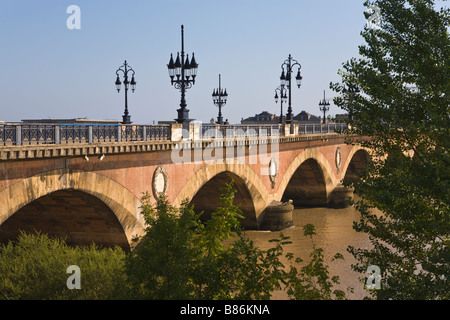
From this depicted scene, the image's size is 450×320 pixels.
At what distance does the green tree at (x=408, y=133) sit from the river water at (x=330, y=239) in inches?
214

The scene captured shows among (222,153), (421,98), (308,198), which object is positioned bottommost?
(308,198)

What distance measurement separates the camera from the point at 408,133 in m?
11.8

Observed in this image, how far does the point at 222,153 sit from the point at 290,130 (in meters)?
8.28

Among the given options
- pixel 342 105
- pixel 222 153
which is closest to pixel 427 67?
pixel 342 105

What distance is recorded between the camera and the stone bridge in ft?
42.0

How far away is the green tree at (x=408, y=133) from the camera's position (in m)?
10.1

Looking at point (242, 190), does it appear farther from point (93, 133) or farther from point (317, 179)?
point (93, 133)

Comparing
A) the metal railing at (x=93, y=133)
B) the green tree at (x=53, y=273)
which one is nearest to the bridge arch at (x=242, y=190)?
the metal railing at (x=93, y=133)

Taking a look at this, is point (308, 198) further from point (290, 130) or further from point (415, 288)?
point (415, 288)

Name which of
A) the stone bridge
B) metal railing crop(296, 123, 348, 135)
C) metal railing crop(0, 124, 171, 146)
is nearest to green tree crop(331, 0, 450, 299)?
the stone bridge

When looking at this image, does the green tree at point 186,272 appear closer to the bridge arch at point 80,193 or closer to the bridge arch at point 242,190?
the bridge arch at point 80,193

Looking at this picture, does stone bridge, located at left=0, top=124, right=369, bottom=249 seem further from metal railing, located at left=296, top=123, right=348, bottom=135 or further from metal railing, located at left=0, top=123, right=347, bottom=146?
metal railing, located at left=296, top=123, right=348, bottom=135

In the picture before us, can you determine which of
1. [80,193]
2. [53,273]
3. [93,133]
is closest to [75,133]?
[93,133]
